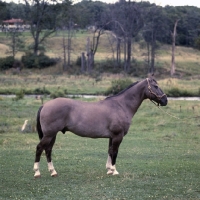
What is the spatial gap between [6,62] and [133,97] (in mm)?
49009

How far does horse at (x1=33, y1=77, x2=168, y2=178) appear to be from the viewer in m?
9.91

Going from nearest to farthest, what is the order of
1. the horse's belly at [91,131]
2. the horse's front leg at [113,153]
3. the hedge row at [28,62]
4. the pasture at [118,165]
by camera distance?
the pasture at [118,165], the horse's belly at [91,131], the horse's front leg at [113,153], the hedge row at [28,62]

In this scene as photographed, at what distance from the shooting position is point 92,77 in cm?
4916

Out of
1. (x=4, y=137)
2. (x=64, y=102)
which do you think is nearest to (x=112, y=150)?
(x=64, y=102)

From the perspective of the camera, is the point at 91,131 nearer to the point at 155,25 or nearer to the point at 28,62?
the point at 28,62

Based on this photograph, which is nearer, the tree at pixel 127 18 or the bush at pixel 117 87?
the bush at pixel 117 87

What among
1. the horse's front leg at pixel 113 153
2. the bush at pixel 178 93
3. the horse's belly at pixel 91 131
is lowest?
the bush at pixel 178 93

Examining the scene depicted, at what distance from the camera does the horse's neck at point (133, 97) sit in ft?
35.2

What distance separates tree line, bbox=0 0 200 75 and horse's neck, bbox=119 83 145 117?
139 feet

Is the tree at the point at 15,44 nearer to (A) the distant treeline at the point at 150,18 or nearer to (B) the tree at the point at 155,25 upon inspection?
(A) the distant treeline at the point at 150,18

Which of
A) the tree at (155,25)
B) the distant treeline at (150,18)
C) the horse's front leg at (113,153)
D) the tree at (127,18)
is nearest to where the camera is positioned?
the horse's front leg at (113,153)

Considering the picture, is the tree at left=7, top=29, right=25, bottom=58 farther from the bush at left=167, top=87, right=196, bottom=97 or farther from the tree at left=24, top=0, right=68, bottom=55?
the bush at left=167, top=87, right=196, bottom=97

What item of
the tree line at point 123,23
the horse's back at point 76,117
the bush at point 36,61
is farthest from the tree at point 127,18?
the horse's back at point 76,117

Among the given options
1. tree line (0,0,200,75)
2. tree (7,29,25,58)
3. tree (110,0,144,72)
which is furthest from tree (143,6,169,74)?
tree (7,29,25,58)
